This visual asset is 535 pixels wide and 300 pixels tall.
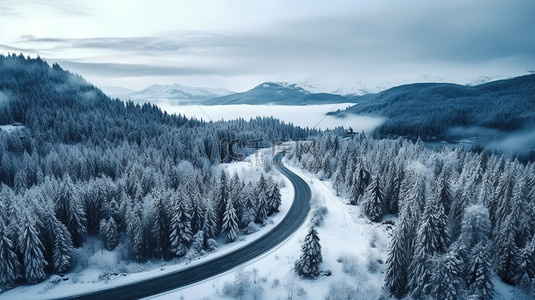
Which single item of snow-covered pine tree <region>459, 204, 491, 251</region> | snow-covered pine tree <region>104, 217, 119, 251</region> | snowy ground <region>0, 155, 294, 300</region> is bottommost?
snowy ground <region>0, 155, 294, 300</region>

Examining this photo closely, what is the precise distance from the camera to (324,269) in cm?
4778

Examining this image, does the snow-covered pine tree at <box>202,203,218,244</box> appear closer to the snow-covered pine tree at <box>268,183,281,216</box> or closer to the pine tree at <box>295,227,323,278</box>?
the snow-covered pine tree at <box>268,183,281,216</box>

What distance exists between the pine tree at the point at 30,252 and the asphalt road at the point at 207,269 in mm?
9616

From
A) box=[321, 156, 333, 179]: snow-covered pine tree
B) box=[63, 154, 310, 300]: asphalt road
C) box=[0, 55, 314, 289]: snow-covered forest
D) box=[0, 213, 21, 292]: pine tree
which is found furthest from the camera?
box=[321, 156, 333, 179]: snow-covered pine tree

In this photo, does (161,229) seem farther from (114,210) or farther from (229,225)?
(114,210)

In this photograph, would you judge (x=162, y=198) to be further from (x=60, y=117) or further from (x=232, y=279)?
(x=60, y=117)

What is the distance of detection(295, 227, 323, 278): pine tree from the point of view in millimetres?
45472

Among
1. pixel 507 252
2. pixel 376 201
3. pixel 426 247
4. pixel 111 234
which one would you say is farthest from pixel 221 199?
pixel 507 252

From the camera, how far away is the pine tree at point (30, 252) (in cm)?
4453

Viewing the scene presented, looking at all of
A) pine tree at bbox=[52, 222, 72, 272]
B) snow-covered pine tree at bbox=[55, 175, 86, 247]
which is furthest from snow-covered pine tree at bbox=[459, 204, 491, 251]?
snow-covered pine tree at bbox=[55, 175, 86, 247]

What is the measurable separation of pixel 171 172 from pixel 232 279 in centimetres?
4800

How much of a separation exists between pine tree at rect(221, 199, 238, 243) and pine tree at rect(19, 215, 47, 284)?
31.8 metres

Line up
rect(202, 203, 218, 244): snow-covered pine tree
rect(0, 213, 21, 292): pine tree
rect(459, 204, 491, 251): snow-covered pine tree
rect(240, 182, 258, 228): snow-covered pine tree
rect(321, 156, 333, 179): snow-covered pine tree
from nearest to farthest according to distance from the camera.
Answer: rect(0, 213, 21, 292): pine tree → rect(459, 204, 491, 251): snow-covered pine tree → rect(202, 203, 218, 244): snow-covered pine tree → rect(240, 182, 258, 228): snow-covered pine tree → rect(321, 156, 333, 179): snow-covered pine tree

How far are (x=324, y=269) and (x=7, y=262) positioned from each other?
5198 cm
